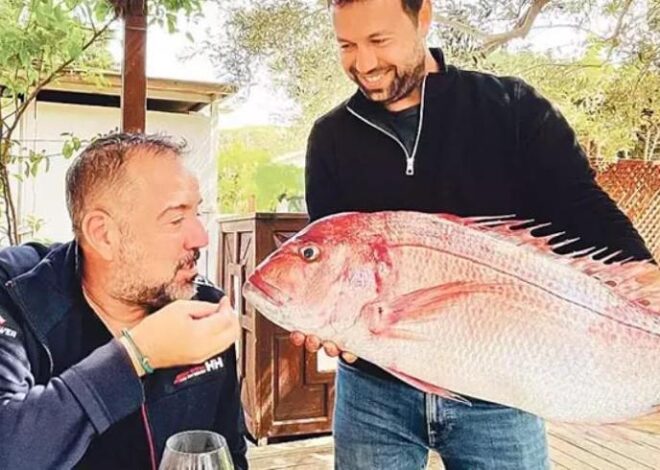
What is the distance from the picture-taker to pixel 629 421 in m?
0.85

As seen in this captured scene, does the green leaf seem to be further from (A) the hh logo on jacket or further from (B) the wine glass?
(B) the wine glass

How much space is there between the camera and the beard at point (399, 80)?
1.27 metres

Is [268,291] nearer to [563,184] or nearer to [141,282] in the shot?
[141,282]

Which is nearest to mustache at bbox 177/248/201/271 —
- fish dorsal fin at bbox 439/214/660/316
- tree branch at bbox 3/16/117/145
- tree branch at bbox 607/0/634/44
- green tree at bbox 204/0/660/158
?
fish dorsal fin at bbox 439/214/660/316

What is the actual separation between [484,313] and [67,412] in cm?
54

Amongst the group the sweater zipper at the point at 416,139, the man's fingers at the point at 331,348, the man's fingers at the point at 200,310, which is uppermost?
the sweater zipper at the point at 416,139

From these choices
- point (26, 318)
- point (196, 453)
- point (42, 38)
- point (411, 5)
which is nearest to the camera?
point (196, 453)

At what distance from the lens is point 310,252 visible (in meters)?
0.91

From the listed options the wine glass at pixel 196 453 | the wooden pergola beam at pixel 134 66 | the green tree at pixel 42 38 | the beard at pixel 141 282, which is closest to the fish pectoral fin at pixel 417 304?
the wine glass at pixel 196 453

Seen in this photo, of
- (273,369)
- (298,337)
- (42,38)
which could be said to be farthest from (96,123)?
(298,337)

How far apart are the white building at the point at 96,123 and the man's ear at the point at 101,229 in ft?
14.5

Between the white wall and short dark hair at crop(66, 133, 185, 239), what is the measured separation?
447 cm

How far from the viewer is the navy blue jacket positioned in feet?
2.89

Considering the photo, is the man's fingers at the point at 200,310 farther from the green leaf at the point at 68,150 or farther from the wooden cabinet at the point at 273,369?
the wooden cabinet at the point at 273,369
